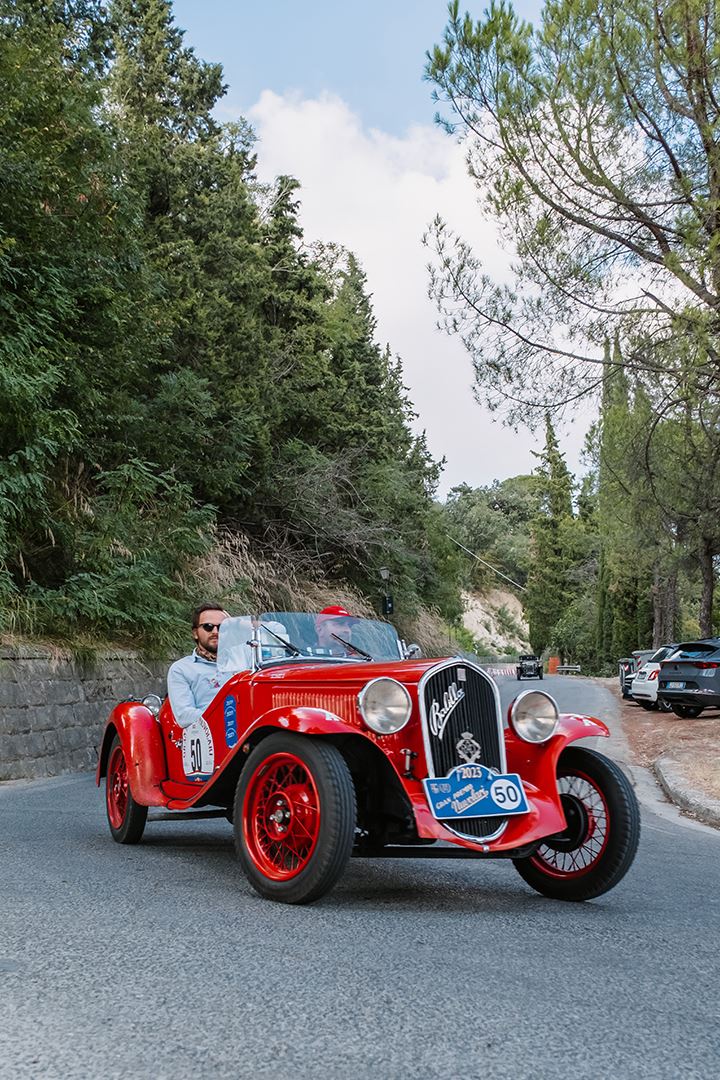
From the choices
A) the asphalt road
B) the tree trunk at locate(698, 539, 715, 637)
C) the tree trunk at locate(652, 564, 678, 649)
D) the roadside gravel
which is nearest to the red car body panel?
the asphalt road

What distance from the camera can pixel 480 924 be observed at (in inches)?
177

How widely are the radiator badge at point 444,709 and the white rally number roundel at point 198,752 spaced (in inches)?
64.7

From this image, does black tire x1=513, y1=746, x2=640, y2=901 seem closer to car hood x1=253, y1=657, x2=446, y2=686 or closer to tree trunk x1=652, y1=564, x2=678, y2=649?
car hood x1=253, y1=657, x2=446, y2=686

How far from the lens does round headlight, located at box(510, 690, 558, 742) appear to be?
5.23 meters

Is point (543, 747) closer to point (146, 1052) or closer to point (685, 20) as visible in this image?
point (146, 1052)

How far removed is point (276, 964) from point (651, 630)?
2131 inches

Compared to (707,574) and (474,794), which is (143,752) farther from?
(707,574)

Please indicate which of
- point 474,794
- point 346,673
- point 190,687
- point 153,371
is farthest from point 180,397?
point 474,794

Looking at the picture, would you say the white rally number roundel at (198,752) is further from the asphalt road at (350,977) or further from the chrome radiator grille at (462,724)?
the chrome radiator grille at (462,724)

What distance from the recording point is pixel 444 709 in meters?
4.96

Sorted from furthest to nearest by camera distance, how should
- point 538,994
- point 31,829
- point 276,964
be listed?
point 31,829, point 276,964, point 538,994

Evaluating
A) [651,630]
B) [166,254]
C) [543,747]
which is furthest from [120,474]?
[651,630]

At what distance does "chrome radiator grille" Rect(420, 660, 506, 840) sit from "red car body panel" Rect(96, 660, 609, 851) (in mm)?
53

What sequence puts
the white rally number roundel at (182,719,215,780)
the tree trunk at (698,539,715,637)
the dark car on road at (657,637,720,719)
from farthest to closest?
1. the tree trunk at (698,539,715,637)
2. the dark car on road at (657,637,720,719)
3. the white rally number roundel at (182,719,215,780)
